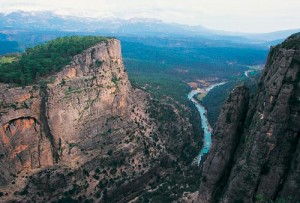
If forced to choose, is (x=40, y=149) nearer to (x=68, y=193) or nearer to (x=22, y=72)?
(x=68, y=193)

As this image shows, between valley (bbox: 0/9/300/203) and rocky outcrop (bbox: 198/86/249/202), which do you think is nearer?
valley (bbox: 0/9/300/203)

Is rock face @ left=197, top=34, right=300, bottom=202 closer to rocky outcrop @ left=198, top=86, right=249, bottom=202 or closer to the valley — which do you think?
the valley

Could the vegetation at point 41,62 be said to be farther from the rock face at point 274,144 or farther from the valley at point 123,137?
the rock face at point 274,144

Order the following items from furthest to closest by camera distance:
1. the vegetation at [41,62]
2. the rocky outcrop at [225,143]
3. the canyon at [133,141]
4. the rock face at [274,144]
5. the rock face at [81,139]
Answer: the vegetation at [41,62] < the rock face at [81,139] < the rocky outcrop at [225,143] < the canyon at [133,141] < the rock face at [274,144]

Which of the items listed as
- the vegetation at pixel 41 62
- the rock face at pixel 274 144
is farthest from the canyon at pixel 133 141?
the vegetation at pixel 41 62

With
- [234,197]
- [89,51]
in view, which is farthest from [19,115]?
[234,197]

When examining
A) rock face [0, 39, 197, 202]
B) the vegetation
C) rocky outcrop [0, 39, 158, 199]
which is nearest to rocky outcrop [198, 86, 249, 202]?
rock face [0, 39, 197, 202]

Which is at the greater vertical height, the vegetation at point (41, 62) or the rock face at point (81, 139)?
the vegetation at point (41, 62)

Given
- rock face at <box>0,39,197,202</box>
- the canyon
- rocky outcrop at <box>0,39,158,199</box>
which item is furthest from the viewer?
rock face at <box>0,39,197,202</box>
